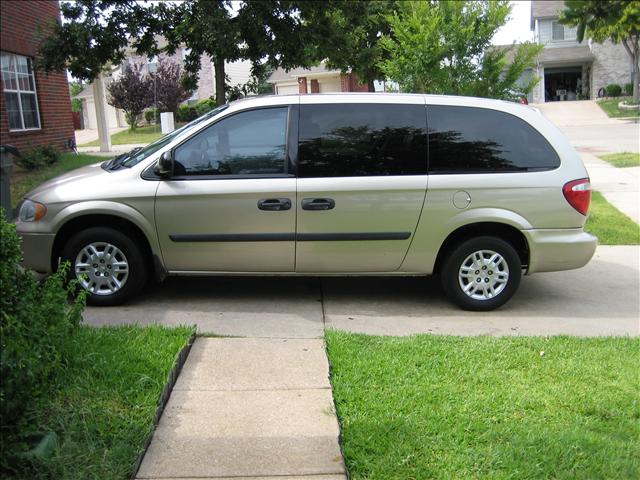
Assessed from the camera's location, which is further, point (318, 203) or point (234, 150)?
point (234, 150)

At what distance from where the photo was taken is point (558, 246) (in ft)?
18.8

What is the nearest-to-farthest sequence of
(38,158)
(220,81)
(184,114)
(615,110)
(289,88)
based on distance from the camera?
(220,81), (38,158), (615,110), (184,114), (289,88)

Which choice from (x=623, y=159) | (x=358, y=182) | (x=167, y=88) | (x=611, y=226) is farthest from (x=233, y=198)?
(x=167, y=88)

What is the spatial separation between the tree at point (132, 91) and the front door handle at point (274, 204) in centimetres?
3546

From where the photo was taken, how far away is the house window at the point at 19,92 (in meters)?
13.8

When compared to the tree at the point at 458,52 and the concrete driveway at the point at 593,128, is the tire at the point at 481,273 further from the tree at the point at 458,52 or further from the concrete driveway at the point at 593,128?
the concrete driveway at the point at 593,128

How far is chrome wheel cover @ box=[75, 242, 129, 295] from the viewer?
18.7 feet

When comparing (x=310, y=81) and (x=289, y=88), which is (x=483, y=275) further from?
(x=289, y=88)

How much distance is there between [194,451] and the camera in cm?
336

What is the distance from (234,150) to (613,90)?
44.1 m

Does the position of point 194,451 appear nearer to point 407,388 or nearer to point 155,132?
point 407,388

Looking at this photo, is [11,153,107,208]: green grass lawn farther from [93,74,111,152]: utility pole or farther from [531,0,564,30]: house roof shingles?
→ [531,0,564,30]: house roof shingles

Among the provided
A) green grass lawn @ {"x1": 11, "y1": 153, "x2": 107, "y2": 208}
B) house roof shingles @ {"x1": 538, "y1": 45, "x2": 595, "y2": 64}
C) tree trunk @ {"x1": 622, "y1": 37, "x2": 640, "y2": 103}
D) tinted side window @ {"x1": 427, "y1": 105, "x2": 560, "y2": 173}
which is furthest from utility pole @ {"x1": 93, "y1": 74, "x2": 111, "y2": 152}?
house roof shingles @ {"x1": 538, "y1": 45, "x2": 595, "y2": 64}

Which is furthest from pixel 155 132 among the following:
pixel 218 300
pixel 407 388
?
pixel 407 388
